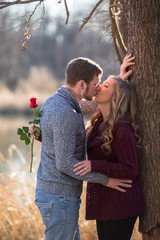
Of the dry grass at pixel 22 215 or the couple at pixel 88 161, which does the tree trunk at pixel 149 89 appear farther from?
the dry grass at pixel 22 215

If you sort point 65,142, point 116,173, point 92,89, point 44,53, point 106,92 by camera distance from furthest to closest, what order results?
point 44,53 → point 106,92 → point 92,89 → point 116,173 → point 65,142

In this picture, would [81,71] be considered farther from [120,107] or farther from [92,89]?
[120,107]

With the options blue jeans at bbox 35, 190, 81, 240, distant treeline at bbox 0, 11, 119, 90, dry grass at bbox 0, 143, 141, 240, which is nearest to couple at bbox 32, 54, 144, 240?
blue jeans at bbox 35, 190, 81, 240

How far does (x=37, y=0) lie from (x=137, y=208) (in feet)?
5.38

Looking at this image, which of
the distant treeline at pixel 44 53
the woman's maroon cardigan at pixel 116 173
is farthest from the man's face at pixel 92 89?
the distant treeline at pixel 44 53

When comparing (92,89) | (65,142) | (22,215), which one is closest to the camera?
(65,142)

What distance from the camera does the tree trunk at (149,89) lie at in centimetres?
243

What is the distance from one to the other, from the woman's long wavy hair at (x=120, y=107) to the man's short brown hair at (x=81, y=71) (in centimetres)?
19

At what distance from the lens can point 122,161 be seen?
2283 mm

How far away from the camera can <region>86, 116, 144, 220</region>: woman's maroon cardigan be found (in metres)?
2.28

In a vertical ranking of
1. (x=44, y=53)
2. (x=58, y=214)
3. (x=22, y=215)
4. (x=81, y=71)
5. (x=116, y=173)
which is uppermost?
(x=44, y=53)

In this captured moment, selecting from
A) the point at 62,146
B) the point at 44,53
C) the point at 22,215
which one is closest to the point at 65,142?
the point at 62,146

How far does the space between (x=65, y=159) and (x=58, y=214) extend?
359mm

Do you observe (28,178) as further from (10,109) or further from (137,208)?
(10,109)
